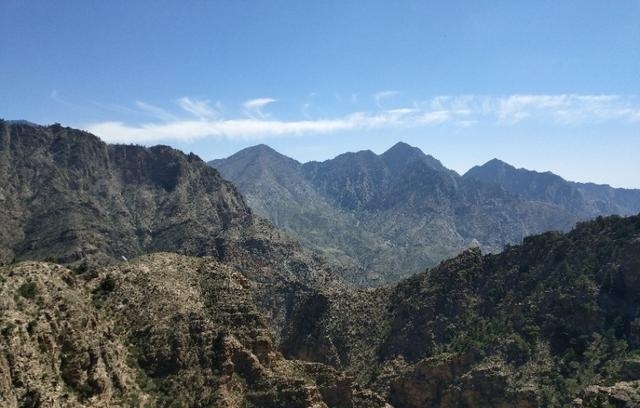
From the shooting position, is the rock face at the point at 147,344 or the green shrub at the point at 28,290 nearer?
the rock face at the point at 147,344

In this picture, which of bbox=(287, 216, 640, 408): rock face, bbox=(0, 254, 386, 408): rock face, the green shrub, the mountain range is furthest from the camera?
bbox=(287, 216, 640, 408): rock face

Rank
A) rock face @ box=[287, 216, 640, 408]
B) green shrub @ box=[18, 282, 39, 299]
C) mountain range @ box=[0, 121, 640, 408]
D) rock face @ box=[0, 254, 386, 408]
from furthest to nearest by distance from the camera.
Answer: rock face @ box=[287, 216, 640, 408] < mountain range @ box=[0, 121, 640, 408] < green shrub @ box=[18, 282, 39, 299] < rock face @ box=[0, 254, 386, 408]

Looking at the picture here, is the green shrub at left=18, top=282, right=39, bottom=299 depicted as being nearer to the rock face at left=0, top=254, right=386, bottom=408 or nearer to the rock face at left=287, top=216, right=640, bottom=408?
the rock face at left=0, top=254, right=386, bottom=408

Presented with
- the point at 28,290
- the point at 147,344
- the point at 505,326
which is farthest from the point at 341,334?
the point at 28,290

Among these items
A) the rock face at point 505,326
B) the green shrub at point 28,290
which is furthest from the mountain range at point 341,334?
Result: the rock face at point 505,326

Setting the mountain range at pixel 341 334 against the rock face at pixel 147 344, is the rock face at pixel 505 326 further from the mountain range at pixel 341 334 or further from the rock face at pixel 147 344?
the rock face at pixel 147 344

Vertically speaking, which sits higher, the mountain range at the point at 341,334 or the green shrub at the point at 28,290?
the green shrub at the point at 28,290

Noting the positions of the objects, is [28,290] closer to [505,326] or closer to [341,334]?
[341,334]

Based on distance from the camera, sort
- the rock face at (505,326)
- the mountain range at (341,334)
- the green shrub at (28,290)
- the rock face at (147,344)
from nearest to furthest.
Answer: the rock face at (147,344) → the green shrub at (28,290) → the mountain range at (341,334) → the rock face at (505,326)

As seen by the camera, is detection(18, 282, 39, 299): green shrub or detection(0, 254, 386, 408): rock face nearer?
detection(0, 254, 386, 408): rock face

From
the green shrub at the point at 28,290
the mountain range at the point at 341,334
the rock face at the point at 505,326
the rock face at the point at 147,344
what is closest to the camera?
the rock face at the point at 147,344

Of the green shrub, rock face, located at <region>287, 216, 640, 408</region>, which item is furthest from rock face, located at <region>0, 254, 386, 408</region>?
rock face, located at <region>287, 216, 640, 408</region>

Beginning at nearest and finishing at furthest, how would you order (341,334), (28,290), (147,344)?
(28,290) → (147,344) → (341,334)

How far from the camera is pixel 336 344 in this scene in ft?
380
